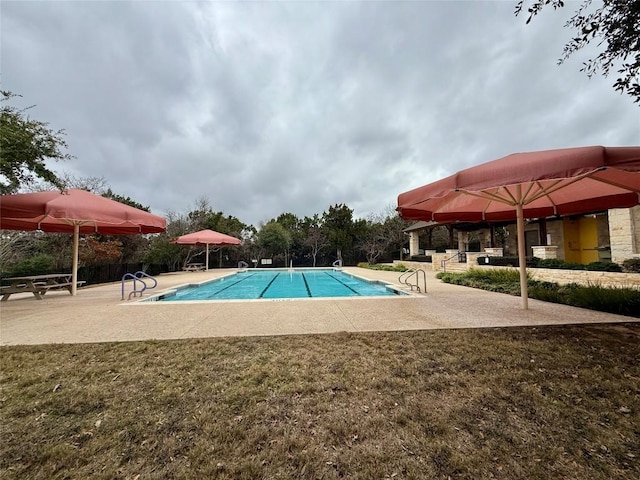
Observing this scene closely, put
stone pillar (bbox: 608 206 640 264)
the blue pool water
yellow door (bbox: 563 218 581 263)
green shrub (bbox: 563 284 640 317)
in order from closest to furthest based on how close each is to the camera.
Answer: green shrub (bbox: 563 284 640 317) < stone pillar (bbox: 608 206 640 264) < the blue pool water < yellow door (bbox: 563 218 581 263)

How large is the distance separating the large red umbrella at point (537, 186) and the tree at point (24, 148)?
22.2 ft

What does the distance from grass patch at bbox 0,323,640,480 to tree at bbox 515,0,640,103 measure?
331cm

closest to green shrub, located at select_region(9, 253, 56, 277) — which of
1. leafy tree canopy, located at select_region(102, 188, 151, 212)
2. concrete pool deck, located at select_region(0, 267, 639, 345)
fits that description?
concrete pool deck, located at select_region(0, 267, 639, 345)

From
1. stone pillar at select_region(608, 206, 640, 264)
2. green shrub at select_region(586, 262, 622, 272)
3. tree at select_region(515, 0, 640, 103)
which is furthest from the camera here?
stone pillar at select_region(608, 206, 640, 264)

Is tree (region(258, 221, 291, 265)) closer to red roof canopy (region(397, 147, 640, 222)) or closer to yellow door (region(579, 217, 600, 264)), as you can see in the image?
red roof canopy (region(397, 147, 640, 222))

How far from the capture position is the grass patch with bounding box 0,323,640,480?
5.35 feet

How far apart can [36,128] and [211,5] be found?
6040mm

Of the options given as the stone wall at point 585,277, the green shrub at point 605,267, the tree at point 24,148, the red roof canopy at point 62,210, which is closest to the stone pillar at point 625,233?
the green shrub at point 605,267

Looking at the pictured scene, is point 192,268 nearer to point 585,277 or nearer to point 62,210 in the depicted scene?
point 62,210

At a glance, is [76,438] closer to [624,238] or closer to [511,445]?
[511,445]

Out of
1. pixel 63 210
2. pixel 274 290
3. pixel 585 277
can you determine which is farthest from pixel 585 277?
pixel 63 210

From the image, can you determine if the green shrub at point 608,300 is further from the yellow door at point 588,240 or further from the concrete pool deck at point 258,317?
the yellow door at point 588,240

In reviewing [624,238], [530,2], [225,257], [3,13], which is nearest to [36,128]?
[3,13]

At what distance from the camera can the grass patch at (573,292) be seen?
5.02 metres
